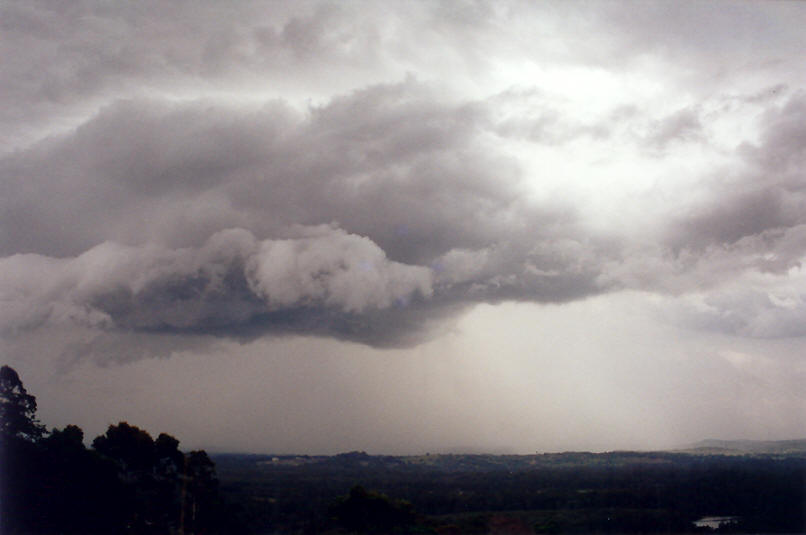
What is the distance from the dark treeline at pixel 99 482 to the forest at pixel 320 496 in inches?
1.1

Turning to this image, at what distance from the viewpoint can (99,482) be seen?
16.7 m

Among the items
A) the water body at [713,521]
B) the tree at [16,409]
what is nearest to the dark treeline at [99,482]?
the tree at [16,409]

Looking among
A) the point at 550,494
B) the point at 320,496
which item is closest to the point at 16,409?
the point at 320,496

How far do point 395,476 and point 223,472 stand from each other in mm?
5647

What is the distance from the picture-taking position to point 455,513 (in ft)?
48.6

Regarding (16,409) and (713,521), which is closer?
(713,521)

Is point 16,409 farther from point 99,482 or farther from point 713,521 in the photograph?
point 713,521

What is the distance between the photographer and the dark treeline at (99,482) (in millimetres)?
15305

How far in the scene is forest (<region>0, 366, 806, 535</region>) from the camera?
13.4 m

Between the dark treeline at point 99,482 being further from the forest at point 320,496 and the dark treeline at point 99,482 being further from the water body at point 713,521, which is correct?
the water body at point 713,521

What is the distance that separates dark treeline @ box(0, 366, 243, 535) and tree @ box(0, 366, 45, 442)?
0.08ft

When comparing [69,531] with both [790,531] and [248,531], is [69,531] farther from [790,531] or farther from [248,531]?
[790,531]

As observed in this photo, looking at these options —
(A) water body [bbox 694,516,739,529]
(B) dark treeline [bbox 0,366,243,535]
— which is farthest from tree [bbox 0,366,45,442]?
(A) water body [bbox 694,516,739,529]

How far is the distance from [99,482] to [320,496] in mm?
5661
